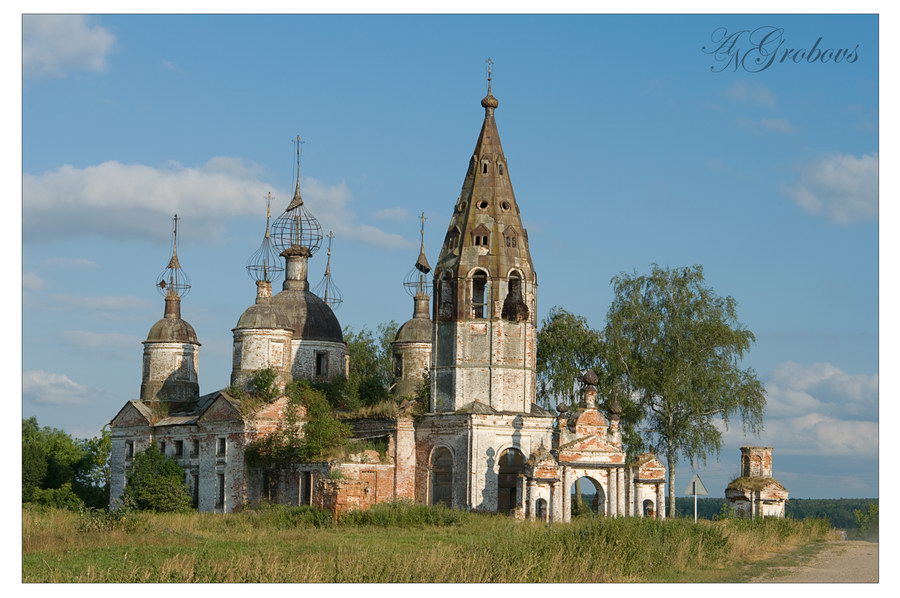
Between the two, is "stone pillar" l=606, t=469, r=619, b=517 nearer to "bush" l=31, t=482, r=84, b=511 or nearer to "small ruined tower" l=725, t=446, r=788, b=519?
"small ruined tower" l=725, t=446, r=788, b=519

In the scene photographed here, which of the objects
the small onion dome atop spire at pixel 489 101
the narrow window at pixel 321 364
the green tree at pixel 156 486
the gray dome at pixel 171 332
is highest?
the small onion dome atop spire at pixel 489 101

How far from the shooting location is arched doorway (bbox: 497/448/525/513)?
45.4 metres

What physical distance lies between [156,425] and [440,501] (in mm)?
14661

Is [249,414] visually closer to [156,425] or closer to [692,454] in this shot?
[156,425]

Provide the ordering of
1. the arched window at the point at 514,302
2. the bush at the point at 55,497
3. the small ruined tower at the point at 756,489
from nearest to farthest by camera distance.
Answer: the small ruined tower at the point at 756,489 → the arched window at the point at 514,302 → the bush at the point at 55,497

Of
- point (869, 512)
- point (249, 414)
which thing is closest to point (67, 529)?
point (249, 414)

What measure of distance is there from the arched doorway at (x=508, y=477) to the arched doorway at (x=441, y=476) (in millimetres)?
1911

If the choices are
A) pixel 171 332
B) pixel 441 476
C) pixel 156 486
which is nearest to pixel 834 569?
pixel 441 476

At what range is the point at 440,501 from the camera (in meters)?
43.8

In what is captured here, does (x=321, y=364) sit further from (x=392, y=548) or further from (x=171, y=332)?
(x=392, y=548)

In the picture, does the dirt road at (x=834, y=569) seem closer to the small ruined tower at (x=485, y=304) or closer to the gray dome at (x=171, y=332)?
the small ruined tower at (x=485, y=304)

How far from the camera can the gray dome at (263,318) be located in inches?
2016

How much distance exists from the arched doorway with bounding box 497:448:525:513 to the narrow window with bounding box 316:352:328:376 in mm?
10748

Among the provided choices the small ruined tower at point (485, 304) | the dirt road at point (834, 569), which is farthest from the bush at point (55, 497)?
the dirt road at point (834, 569)
